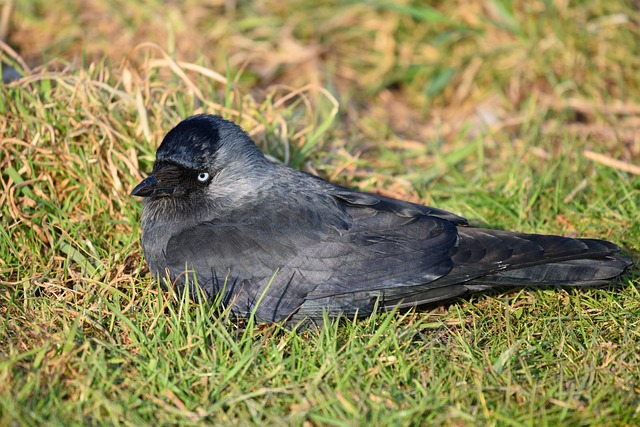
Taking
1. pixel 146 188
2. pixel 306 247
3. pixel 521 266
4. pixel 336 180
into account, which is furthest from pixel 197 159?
pixel 521 266

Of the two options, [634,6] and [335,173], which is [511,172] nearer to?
[335,173]

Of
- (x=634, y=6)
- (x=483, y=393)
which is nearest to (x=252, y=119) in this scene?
(x=483, y=393)

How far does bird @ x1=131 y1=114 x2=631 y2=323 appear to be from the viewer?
12.8 feet

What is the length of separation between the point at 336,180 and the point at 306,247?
5.07 ft

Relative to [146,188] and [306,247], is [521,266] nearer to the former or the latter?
[306,247]

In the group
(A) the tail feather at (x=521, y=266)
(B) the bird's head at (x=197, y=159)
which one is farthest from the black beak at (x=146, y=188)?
(A) the tail feather at (x=521, y=266)

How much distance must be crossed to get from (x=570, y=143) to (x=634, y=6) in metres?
1.83

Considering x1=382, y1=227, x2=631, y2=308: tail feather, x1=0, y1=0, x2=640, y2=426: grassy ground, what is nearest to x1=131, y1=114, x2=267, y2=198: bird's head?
x1=0, y1=0, x2=640, y2=426: grassy ground

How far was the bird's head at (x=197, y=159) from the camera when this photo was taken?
4.21m

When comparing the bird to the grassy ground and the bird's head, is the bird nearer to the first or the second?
the bird's head

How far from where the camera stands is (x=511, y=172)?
5406 millimetres

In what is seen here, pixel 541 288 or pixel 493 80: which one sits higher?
pixel 493 80

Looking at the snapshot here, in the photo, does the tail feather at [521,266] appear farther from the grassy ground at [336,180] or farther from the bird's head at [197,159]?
the bird's head at [197,159]

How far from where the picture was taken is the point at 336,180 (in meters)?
5.41
